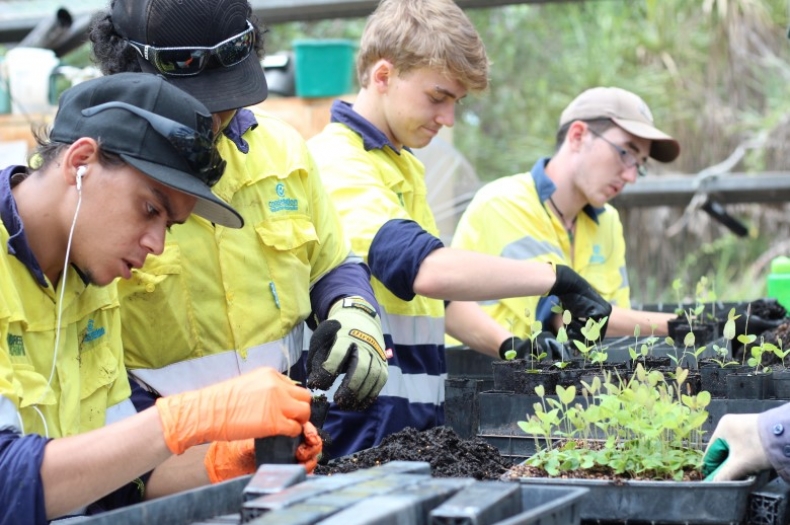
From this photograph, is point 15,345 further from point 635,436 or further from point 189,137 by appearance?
point 635,436

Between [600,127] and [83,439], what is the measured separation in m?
2.64

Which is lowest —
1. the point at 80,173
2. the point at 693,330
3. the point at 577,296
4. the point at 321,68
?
the point at 693,330

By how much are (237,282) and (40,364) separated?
0.55 meters

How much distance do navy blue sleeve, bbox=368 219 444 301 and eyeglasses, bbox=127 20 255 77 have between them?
2.41 ft

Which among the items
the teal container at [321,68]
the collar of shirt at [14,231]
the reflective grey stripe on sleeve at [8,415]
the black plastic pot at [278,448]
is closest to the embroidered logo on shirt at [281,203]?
the collar of shirt at [14,231]

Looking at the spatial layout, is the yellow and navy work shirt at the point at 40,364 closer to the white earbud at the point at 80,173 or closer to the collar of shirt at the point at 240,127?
the white earbud at the point at 80,173

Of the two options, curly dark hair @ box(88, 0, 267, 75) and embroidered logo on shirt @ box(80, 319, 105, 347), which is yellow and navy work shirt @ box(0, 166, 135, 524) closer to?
embroidered logo on shirt @ box(80, 319, 105, 347)

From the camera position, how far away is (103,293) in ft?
7.09

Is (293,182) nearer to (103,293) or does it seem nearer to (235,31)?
(235,31)

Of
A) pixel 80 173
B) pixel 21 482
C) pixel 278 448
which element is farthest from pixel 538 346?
pixel 21 482

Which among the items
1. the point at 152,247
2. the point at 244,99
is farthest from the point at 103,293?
the point at 244,99

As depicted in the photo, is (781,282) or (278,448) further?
(781,282)

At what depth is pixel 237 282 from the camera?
241 centimetres

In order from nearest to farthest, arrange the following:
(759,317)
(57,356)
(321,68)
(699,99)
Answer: (57,356)
(759,317)
(321,68)
(699,99)
